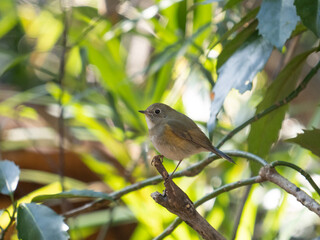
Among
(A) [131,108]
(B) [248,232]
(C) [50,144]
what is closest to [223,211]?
(B) [248,232]

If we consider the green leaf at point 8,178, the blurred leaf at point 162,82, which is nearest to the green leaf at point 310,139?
the green leaf at point 8,178

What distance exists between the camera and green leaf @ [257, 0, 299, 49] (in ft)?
3.36

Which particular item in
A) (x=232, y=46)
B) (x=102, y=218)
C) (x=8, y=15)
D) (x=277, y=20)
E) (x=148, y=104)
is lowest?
(x=277, y=20)

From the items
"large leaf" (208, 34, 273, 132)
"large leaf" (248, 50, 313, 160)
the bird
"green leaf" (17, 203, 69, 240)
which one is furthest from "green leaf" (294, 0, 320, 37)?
"green leaf" (17, 203, 69, 240)

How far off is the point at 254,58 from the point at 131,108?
1.18 m

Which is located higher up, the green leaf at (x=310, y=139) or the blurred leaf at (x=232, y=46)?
the blurred leaf at (x=232, y=46)

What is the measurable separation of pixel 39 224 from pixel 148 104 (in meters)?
1.27

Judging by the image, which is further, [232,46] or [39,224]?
[232,46]

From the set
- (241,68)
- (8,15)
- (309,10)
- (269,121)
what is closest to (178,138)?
(269,121)

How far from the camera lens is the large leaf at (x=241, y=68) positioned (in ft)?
3.72

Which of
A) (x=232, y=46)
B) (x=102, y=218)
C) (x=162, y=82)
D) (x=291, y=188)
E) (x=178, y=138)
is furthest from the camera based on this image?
(x=102, y=218)

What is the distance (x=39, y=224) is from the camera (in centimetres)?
113

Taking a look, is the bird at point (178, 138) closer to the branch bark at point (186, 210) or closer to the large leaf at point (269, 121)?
the large leaf at point (269, 121)

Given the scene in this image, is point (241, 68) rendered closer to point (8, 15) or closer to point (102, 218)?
point (102, 218)
